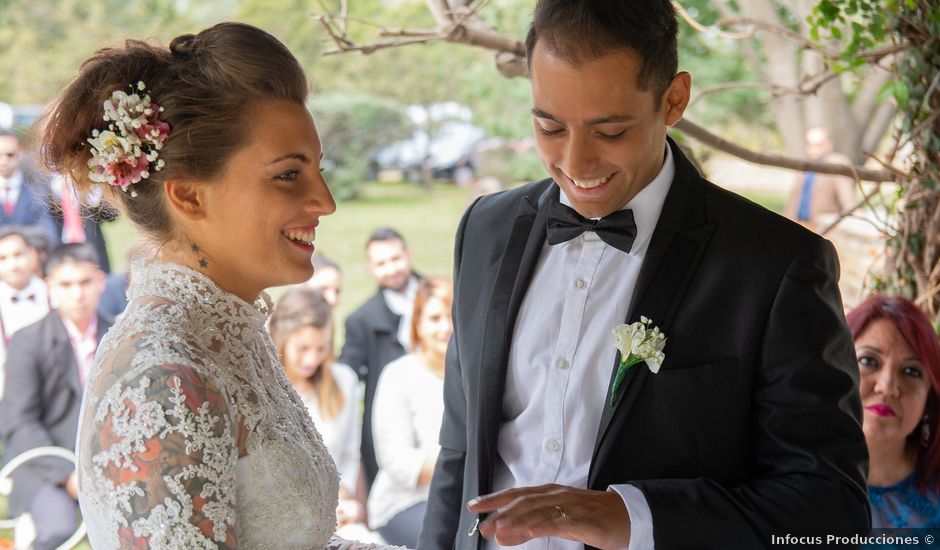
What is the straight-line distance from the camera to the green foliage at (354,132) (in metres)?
13.7

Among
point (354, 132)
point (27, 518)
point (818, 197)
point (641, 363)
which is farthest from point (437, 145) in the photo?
point (641, 363)

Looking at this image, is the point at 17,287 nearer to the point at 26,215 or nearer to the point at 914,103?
the point at 26,215

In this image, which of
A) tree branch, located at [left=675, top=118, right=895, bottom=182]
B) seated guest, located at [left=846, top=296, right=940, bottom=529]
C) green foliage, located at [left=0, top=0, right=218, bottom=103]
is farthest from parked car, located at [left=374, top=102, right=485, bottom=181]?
seated guest, located at [left=846, top=296, right=940, bottom=529]

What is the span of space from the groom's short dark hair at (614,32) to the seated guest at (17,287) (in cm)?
505

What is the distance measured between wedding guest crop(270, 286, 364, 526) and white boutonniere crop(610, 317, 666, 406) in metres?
3.58

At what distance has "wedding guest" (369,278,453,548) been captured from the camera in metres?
5.38

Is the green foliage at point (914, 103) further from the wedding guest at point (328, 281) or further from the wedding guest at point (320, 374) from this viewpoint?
the wedding guest at point (328, 281)

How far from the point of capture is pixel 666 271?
2152mm

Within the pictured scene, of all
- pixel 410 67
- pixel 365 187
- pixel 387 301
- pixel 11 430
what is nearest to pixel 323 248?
pixel 365 187

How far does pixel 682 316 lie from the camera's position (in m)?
2.11

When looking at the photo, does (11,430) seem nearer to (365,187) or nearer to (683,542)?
(683,542)

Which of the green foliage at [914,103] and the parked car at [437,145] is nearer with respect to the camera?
the green foliage at [914,103]

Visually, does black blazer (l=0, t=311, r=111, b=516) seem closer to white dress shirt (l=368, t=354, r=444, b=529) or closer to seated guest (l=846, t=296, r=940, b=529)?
white dress shirt (l=368, t=354, r=444, b=529)

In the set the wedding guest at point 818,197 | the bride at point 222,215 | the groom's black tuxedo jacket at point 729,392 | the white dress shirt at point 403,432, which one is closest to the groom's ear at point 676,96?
the groom's black tuxedo jacket at point 729,392
